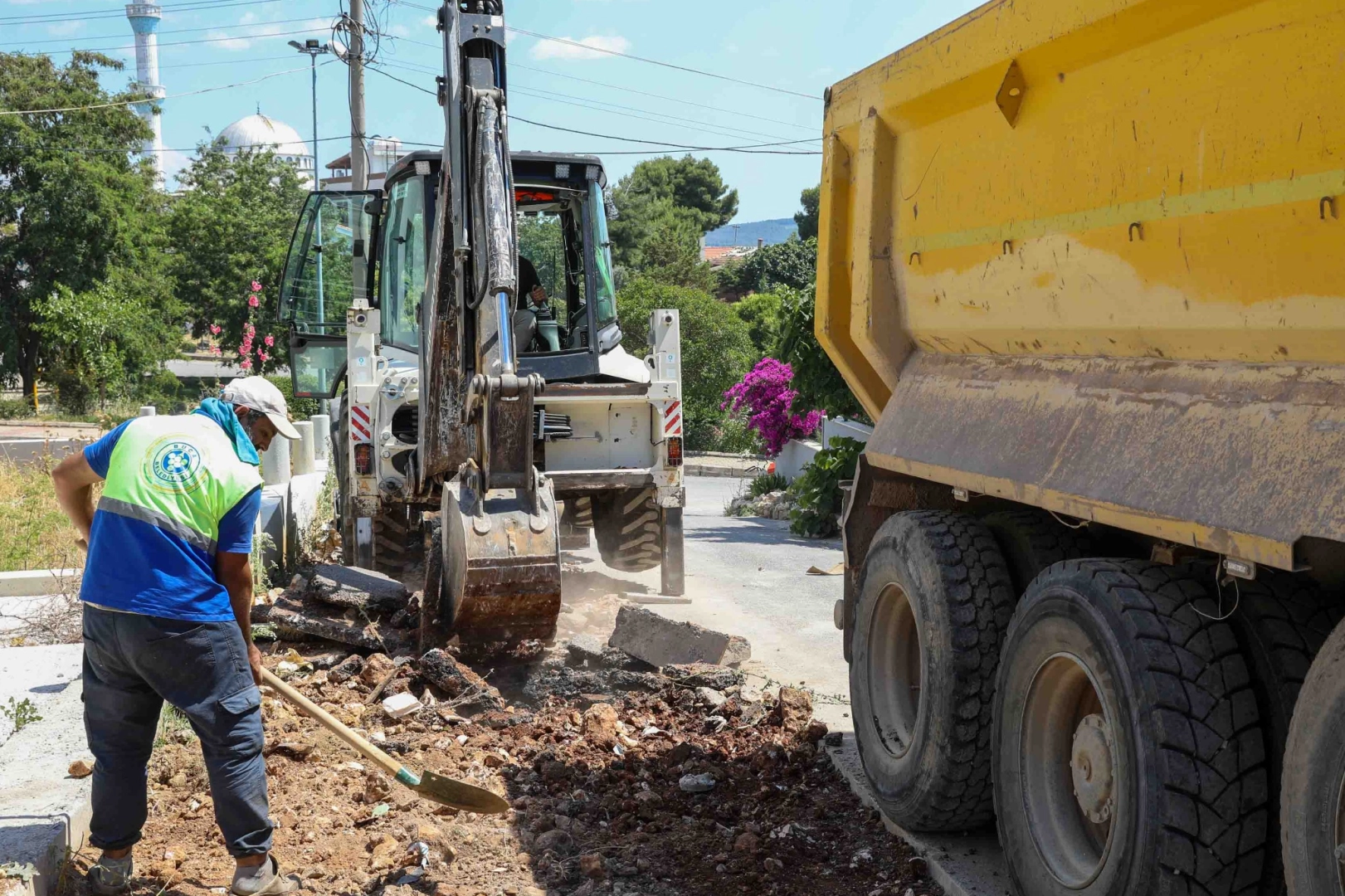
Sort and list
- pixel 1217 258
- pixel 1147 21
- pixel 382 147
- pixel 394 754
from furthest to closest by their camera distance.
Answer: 1. pixel 382 147
2. pixel 394 754
3. pixel 1147 21
4. pixel 1217 258

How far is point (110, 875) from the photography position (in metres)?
4.02

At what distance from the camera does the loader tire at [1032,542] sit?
3920mm

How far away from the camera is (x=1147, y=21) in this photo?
303cm

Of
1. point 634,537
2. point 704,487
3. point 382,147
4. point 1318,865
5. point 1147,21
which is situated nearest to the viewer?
point 1318,865

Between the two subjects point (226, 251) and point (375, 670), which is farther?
point (226, 251)

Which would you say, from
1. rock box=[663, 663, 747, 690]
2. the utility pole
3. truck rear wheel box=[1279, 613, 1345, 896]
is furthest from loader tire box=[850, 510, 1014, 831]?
the utility pole

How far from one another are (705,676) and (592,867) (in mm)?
2191

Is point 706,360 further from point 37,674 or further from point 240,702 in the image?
point 240,702

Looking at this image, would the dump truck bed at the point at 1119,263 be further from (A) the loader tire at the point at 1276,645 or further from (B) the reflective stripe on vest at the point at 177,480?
(B) the reflective stripe on vest at the point at 177,480

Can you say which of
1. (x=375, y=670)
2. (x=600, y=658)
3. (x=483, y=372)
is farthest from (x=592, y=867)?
(x=483, y=372)

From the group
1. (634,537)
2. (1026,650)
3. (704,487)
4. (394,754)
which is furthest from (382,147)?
(1026,650)

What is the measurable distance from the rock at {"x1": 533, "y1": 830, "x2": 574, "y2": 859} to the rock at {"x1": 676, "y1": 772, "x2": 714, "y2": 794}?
60 cm

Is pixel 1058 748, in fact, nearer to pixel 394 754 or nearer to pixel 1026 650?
pixel 1026 650

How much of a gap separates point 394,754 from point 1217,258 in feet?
13.6
